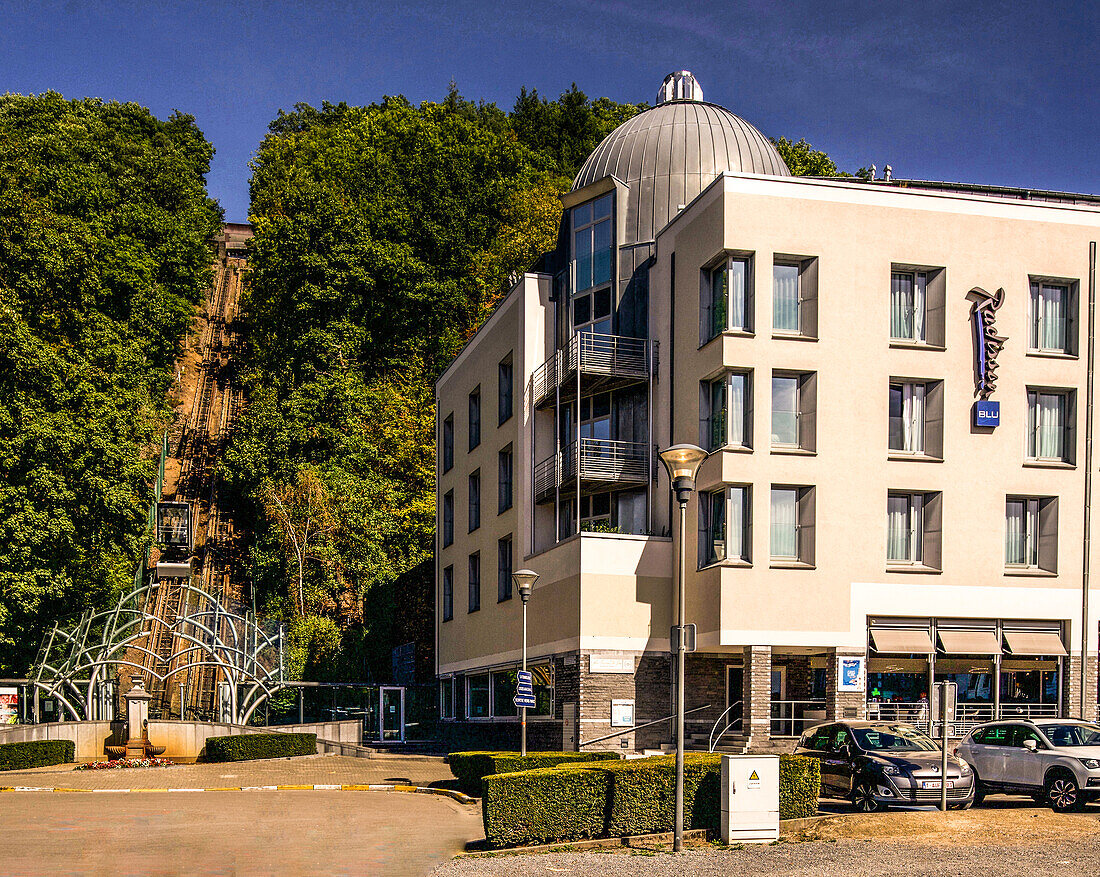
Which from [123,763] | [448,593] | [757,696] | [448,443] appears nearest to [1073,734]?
[757,696]

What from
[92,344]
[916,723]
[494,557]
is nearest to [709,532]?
[916,723]

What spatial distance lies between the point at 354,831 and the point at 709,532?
14.9m

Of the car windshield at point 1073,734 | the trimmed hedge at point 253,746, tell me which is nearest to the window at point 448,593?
the trimmed hedge at point 253,746

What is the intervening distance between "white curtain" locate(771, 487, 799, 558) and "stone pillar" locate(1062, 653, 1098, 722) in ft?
25.6

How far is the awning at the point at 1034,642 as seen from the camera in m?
33.8

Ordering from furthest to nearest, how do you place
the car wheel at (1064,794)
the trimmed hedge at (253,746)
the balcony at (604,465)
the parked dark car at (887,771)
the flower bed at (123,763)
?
1. the trimmed hedge at (253,746)
2. the flower bed at (123,763)
3. the balcony at (604,465)
4. the parked dark car at (887,771)
5. the car wheel at (1064,794)

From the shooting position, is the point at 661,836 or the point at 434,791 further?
the point at 434,791

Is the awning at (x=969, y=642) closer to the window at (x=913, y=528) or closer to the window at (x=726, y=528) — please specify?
the window at (x=913, y=528)

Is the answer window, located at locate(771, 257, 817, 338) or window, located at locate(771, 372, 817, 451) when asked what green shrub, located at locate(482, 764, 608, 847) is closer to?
window, located at locate(771, 372, 817, 451)

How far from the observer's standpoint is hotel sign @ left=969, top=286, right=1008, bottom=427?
34.5 m

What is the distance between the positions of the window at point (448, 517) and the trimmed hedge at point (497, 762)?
22.5 meters

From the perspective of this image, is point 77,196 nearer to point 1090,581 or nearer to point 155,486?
point 155,486

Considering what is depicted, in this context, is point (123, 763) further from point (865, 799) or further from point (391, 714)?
point (865, 799)

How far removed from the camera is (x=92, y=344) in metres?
59.1
